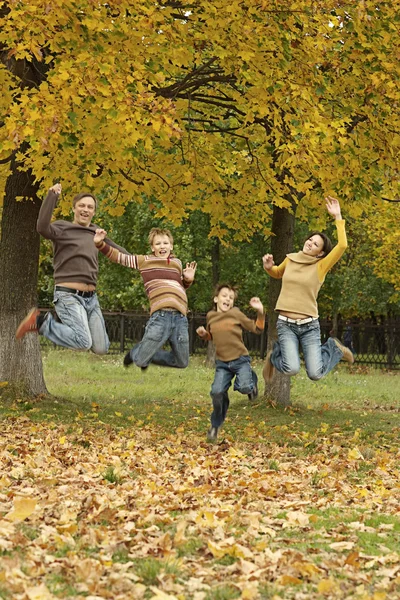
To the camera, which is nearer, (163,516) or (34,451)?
(163,516)

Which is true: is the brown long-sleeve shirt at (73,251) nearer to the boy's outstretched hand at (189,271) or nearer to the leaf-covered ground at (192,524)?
the boy's outstretched hand at (189,271)

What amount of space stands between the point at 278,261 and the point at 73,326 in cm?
661

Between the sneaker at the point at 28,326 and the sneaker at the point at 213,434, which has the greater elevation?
the sneaker at the point at 28,326

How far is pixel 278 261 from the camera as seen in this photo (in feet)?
51.9

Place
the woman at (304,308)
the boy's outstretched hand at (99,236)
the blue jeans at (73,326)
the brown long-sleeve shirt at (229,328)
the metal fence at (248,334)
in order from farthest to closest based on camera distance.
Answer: the metal fence at (248,334), the woman at (304,308), the brown long-sleeve shirt at (229,328), the blue jeans at (73,326), the boy's outstretched hand at (99,236)

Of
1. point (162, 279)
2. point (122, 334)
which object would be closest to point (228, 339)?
point (162, 279)

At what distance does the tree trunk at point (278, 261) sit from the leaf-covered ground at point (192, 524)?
5.09 meters

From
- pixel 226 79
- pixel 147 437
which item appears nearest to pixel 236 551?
pixel 147 437

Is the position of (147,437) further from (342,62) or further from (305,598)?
(305,598)

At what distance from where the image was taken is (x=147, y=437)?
39.8 feet

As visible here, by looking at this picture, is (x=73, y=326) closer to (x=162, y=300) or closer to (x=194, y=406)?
(x=162, y=300)

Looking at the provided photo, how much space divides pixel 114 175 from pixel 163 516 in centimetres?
784

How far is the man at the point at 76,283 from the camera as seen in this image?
977cm

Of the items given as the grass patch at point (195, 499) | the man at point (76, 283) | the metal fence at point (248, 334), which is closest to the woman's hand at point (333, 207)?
the man at point (76, 283)
